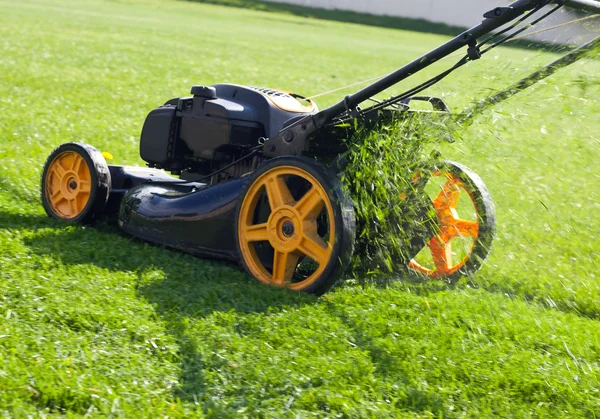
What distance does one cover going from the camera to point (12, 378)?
3.23m

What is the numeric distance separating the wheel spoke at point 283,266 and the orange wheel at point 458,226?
884 millimetres

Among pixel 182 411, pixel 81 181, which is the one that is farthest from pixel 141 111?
pixel 182 411

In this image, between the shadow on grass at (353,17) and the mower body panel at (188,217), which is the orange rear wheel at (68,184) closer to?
the mower body panel at (188,217)

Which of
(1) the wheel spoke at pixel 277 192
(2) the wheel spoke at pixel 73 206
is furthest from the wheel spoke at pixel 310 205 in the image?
(2) the wheel spoke at pixel 73 206

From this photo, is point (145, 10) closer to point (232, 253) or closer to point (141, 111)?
point (141, 111)

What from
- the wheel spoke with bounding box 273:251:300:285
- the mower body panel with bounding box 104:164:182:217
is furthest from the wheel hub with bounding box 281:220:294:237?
the mower body panel with bounding box 104:164:182:217

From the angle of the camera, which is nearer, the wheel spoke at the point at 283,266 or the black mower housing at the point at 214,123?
the wheel spoke at the point at 283,266

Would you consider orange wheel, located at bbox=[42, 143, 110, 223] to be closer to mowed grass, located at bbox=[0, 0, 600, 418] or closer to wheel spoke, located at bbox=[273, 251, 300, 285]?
mowed grass, located at bbox=[0, 0, 600, 418]

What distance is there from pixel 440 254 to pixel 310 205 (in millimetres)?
1070

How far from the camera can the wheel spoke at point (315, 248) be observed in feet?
14.4

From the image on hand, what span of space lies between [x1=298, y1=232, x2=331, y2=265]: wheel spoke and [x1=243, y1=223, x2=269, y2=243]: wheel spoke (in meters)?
0.23

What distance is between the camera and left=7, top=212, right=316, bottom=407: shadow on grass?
394 centimetres

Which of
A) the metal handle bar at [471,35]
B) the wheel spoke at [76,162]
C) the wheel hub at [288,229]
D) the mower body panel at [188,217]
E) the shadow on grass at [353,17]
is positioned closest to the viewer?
the metal handle bar at [471,35]

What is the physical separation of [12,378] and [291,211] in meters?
1.72
